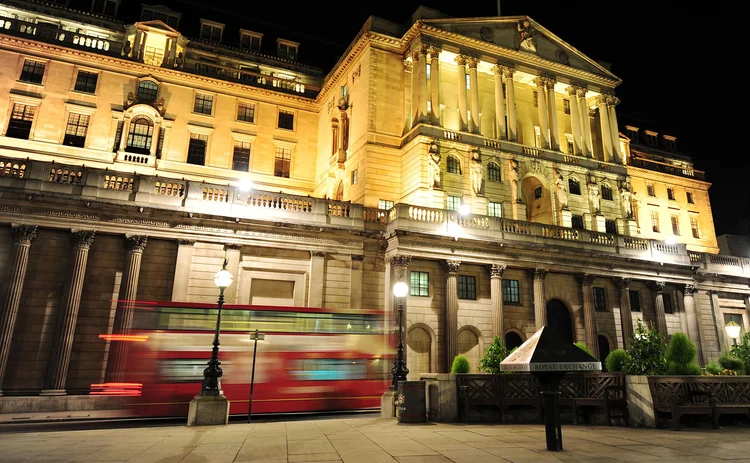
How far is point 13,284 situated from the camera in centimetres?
2156

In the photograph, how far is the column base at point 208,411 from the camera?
556 inches

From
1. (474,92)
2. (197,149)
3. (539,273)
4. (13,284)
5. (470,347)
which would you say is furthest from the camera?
(197,149)

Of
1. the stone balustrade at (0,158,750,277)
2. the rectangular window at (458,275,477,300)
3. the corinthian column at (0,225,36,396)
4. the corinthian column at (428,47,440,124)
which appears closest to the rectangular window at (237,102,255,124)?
the corinthian column at (428,47,440,124)

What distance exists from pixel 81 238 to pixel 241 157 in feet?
61.3

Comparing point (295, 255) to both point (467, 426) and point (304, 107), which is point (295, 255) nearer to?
point (467, 426)

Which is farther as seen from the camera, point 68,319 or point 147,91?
point 147,91

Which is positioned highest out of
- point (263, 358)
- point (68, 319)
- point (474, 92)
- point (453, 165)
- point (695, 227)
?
point (474, 92)

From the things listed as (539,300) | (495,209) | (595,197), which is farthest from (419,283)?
(595,197)

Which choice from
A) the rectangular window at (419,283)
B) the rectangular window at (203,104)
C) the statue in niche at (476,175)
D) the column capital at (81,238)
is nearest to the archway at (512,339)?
the rectangular window at (419,283)

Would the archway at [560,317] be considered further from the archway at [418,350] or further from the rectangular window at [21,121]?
the rectangular window at [21,121]

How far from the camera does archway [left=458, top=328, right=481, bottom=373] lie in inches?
1107

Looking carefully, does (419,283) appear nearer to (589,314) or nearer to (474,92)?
(589,314)

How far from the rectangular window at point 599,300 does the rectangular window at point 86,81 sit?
40.9 metres

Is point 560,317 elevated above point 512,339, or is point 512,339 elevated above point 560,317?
point 560,317
